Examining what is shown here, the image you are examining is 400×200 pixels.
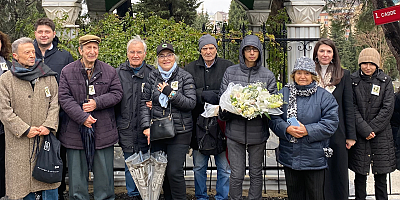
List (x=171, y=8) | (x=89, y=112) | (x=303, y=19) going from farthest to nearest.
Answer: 1. (x=171, y=8)
2. (x=303, y=19)
3. (x=89, y=112)

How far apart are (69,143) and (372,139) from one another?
3203mm

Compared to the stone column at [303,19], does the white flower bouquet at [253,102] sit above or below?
below

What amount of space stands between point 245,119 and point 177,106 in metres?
0.70

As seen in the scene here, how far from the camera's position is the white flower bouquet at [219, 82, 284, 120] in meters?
3.51

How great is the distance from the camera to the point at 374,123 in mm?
4066

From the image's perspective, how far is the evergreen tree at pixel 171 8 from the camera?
23302 millimetres

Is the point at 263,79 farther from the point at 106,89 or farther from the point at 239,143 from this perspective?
the point at 106,89

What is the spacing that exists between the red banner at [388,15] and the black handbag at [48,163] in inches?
199

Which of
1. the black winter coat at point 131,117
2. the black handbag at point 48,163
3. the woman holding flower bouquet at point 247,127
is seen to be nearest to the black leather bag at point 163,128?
the black winter coat at point 131,117

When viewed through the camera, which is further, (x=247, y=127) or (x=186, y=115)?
(x=186, y=115)

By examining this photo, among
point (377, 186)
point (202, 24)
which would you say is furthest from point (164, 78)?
point (377, 186)

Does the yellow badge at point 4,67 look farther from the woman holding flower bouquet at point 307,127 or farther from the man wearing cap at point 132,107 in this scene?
the woman holding flower bouquet at point 307,127

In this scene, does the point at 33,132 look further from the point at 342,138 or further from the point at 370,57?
the point at 370,57

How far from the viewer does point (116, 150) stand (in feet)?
22.0
